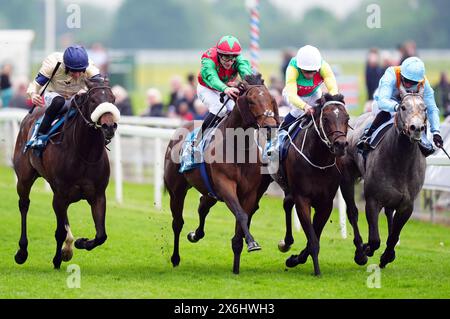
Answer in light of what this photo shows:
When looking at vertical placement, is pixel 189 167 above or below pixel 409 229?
above

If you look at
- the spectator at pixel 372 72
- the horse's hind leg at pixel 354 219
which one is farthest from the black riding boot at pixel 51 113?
the spectator at pixel 372 72

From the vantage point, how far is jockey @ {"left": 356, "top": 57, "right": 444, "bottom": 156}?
31.6ft

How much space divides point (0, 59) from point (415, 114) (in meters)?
25.9

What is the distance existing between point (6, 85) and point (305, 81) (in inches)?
540

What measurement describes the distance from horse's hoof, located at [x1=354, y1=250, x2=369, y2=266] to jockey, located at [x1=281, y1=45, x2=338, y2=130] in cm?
133

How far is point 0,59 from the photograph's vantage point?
110ft

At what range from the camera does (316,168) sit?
31.7 ft

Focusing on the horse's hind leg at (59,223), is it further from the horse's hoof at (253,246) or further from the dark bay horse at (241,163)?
the horse's hoof at (253,246)

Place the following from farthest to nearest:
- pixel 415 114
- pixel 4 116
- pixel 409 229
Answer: pixel 4 116
pixel 409 229
pixel 415 114

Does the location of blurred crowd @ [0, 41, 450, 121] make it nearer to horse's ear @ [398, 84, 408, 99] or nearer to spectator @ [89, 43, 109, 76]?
spectator @ [89, 43, 109, 76]

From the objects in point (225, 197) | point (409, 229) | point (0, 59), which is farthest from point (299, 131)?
point (0, 59)

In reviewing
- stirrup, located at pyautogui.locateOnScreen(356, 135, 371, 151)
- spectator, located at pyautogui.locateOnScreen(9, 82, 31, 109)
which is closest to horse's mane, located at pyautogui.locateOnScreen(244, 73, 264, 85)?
stirrup, located at pyautogui.locateOnScreen(356, 135, 371, 151)
